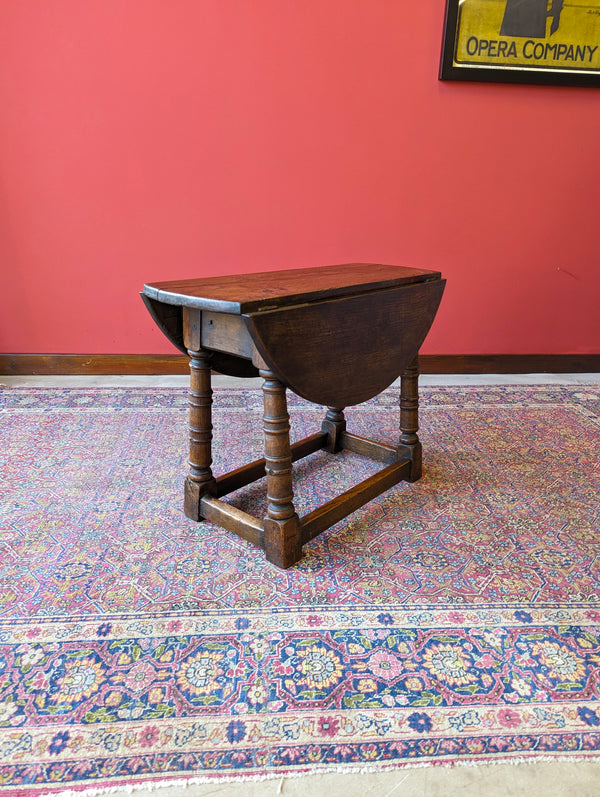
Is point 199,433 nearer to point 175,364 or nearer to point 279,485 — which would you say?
point 279,485

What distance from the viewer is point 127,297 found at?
292 cm

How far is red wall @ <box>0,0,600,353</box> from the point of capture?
8.54 feet

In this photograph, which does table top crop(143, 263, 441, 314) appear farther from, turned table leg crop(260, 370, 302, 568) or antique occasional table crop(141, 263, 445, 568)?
turned table leg crop(260, 370, 302, 568)

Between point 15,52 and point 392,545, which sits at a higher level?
point 15,52

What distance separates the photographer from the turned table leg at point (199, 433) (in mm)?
1528

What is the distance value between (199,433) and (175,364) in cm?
153

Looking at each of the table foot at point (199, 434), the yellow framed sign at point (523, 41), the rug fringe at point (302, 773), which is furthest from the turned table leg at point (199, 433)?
the yellow framed sign at point (523, 41)

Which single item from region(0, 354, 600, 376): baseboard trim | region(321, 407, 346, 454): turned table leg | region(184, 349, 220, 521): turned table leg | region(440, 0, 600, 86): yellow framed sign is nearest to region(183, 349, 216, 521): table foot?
region(184, 349, 220, 521): turned table leg

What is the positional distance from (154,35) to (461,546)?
8.91ft

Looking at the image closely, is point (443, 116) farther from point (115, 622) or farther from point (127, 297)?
point (115, 622)

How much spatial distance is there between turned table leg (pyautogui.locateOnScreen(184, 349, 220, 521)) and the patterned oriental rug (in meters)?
0.09

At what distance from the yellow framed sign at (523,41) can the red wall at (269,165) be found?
7 centimetres

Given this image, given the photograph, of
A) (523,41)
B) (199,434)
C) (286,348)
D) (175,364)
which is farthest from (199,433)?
(523,41)

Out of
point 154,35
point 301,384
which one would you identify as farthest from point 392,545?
point 154,35
